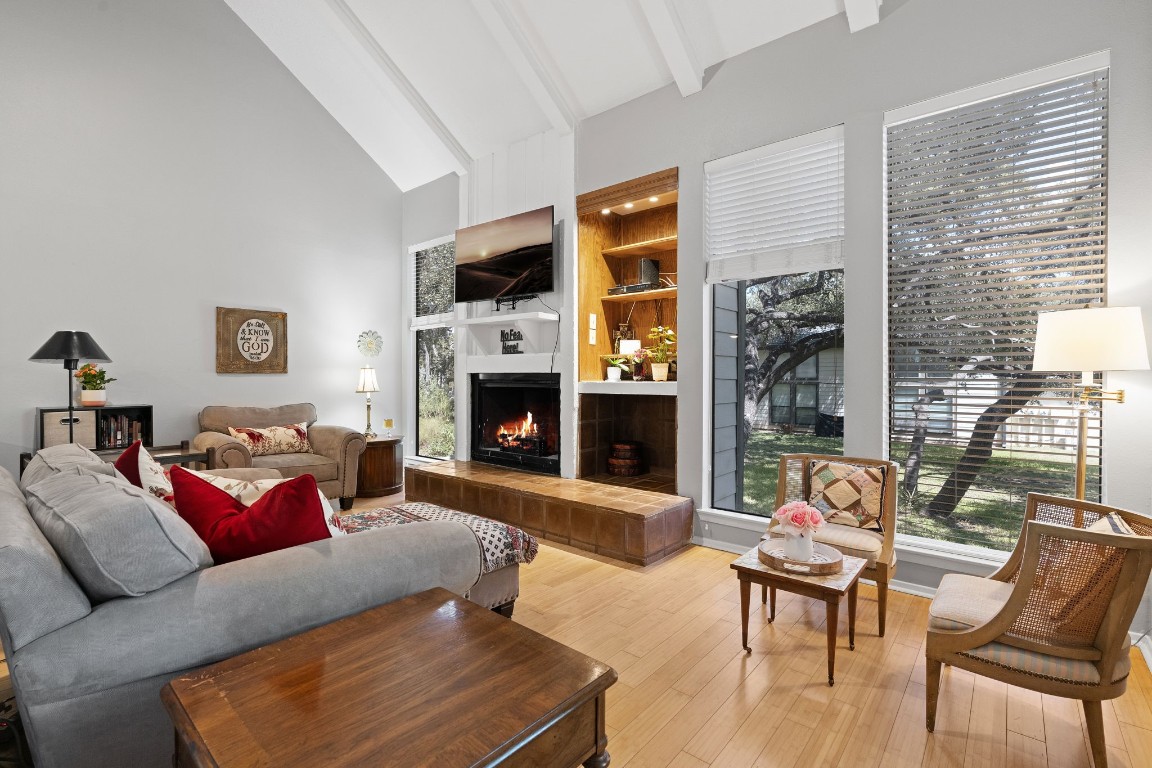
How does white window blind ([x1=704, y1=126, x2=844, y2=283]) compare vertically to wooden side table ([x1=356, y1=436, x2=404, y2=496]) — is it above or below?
above

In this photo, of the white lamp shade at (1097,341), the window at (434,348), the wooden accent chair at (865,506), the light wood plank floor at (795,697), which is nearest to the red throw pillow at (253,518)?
the light wood plank floor at (795,697)

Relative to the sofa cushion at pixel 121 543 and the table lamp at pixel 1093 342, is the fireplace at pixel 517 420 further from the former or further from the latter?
the sofa cushion at pixel 121 543

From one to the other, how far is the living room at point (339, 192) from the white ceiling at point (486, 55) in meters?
0.12

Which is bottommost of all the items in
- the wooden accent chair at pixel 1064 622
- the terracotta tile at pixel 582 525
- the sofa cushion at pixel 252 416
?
the terracotta tile at pixel 582 525

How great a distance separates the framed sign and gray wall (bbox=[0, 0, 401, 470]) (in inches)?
3.5

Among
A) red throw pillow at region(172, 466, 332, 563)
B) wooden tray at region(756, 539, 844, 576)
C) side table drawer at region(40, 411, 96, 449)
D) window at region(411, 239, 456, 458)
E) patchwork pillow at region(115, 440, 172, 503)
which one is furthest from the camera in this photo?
window at region(411, 239, 456, 458)

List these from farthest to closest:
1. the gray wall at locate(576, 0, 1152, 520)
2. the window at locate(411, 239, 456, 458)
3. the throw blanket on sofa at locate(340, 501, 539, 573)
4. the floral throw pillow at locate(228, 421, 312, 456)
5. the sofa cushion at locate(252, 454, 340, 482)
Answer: the window at locate(411, 239, 456, 458) → the floral throw pillow at locate(228, 421, 312, 456) → the sofa cushion at locate(252, 454, 340, 482) → the gray wall at locate(576, 0, 1152, 520) → the throw blanket on sofa at locate(340, 501, 539, 573)

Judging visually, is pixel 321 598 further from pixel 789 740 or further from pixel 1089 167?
pixel 1089 167

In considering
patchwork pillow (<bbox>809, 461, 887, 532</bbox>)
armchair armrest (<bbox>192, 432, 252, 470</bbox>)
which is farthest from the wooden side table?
patchwork pillow (<bbox>809, 461, 887, 532</bbox>)

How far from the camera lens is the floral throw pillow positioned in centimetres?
493

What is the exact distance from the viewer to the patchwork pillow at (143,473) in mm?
2145

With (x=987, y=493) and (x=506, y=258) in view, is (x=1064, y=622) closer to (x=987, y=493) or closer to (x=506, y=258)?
(x=987, y=493)

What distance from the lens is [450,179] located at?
6156 millimetres

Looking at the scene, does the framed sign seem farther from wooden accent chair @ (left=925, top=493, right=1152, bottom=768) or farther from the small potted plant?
wooden accent chair @ (left=925, top=493, right=1152, bottom=768)
